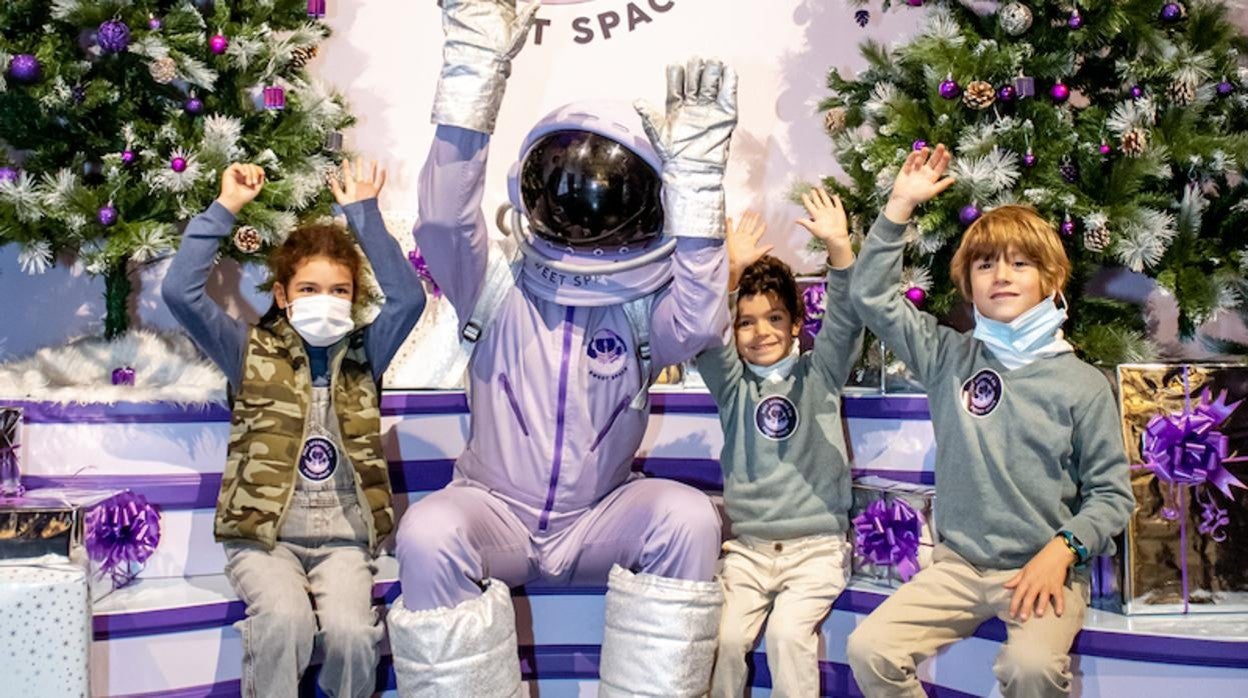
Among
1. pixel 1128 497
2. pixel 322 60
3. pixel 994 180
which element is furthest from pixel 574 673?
pixel 322 60

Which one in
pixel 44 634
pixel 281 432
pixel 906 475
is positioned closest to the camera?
pixel 44 634

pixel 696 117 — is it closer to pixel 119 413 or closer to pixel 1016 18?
pixel 1016 18

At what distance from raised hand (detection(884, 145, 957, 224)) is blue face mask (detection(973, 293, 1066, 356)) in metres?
0.31

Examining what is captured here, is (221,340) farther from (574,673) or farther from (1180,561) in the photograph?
(1180,561)

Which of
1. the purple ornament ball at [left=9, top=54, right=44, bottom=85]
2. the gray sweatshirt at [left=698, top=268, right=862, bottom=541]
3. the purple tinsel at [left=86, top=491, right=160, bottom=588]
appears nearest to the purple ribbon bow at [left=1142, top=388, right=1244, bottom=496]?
the gray sweatshirt at [left=698, top=268, right=862, bottom=541]

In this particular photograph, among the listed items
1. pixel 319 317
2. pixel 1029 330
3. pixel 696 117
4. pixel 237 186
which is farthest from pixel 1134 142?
pixel 237 186

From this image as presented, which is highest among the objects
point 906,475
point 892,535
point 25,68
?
point 25,68

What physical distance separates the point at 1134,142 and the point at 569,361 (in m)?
1.55

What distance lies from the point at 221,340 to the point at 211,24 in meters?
1.01

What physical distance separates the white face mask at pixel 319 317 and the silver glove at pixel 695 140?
2.75 ft

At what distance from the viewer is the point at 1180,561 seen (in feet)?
8.58

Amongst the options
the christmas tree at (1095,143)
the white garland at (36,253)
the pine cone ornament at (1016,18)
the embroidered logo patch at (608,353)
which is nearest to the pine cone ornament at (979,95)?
the christmas tree at (1095,143)

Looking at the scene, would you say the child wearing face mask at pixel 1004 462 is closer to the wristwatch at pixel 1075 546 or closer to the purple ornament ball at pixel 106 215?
the wristwatch at pixel 1075 546

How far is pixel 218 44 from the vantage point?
3184 millimetres
